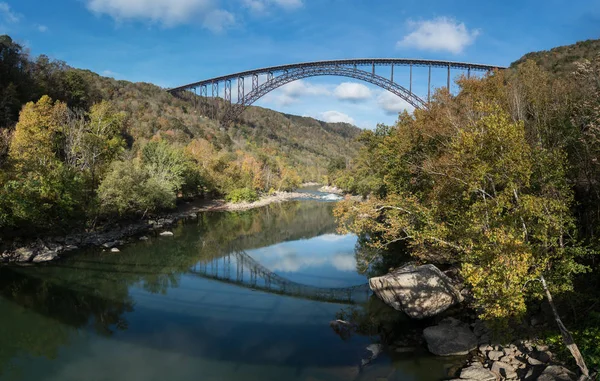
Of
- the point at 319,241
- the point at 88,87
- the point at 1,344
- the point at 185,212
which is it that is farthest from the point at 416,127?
the point at 88,87

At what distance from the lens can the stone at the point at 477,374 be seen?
633 centimetres

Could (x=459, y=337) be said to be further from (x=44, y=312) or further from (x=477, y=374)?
(x=44, y=312)

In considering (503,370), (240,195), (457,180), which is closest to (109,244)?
(457,180)

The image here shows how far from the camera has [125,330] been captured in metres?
9.07

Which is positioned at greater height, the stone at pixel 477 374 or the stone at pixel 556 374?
the stone at pixel 556 374

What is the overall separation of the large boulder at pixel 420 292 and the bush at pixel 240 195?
28489mm

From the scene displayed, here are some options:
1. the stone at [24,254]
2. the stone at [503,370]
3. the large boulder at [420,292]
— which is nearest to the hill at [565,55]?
the large boulder at [420,292]

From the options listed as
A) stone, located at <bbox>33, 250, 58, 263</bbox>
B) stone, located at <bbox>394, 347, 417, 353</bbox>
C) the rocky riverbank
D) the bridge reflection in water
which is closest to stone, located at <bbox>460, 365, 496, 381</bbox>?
the rocky riverbank

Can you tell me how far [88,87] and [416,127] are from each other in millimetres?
38632

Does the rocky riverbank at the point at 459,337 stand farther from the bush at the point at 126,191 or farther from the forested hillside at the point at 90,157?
the bush at the point at 126,191

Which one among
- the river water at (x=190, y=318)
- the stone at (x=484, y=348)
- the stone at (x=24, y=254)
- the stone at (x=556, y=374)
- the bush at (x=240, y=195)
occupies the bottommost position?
the river water at (x=190, y=318)

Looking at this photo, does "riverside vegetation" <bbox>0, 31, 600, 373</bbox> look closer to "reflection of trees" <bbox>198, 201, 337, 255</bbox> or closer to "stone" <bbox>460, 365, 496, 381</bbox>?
"stone" <bbox>460, 365, 496, 381</bbox>

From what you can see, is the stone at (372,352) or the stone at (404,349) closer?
the stone at (372,352)

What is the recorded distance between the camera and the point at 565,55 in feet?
71.8
